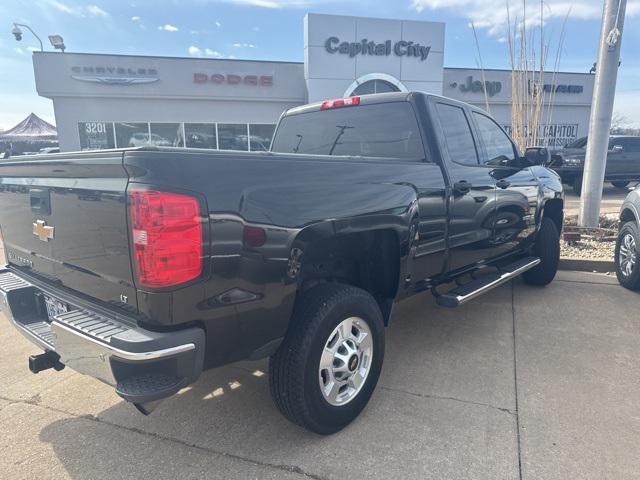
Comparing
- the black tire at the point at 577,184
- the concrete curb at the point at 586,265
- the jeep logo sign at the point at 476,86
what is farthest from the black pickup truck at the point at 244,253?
the jeep logo sign at the point at 476,86

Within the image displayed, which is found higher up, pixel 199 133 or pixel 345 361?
pixel 199 133

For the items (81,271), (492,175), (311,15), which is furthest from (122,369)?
(311,15)

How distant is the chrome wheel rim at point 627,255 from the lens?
16.0ft

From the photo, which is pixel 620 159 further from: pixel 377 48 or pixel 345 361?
pixel 345 361

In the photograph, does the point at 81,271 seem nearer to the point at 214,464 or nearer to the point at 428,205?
the point at 214,464

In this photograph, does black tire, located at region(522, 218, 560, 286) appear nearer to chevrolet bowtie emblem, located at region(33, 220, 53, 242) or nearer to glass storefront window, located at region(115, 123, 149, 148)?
chevrolet bowtie emblem, located at region(33, 220, 53, 242)

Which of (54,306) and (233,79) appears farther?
(233,79)

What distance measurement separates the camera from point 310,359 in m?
2.33

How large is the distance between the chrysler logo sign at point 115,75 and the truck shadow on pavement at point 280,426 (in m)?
18.2

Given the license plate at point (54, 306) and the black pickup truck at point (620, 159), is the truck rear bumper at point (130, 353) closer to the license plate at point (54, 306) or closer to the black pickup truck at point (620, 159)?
the license plate at point (54, 306)

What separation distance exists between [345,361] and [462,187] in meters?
1.72

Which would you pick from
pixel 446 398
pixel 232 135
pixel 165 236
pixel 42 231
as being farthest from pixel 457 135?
pixel 232 135

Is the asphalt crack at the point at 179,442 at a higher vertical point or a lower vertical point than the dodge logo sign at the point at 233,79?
lower

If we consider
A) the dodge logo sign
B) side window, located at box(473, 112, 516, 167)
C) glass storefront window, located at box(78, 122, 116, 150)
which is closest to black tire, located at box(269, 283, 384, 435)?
side window, located at box(473, 112, 516, 167)
